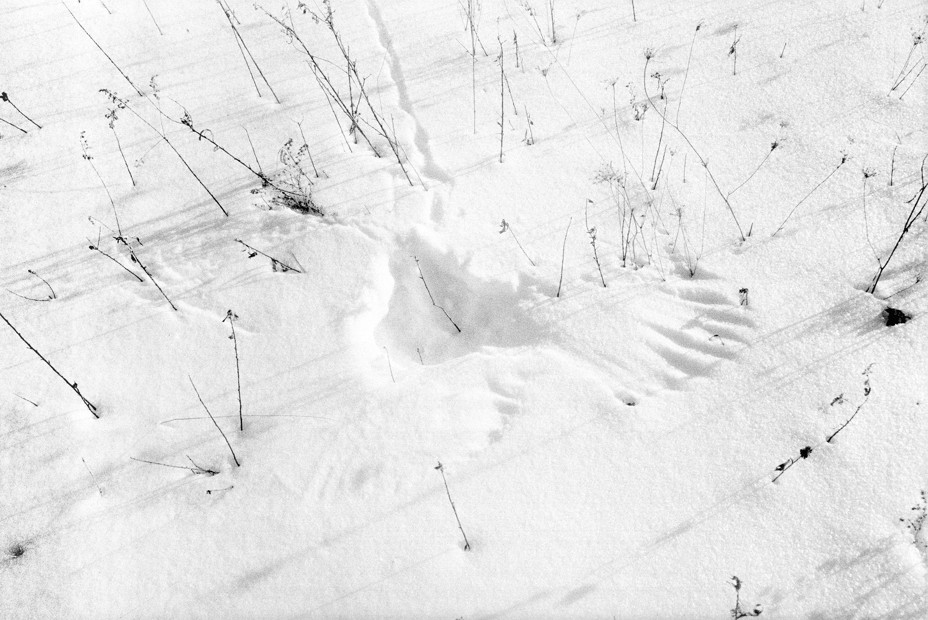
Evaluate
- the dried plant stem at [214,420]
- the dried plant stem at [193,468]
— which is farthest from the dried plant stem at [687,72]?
the dried plant stem at [193,468]

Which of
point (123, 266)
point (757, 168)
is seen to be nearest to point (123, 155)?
point (123, 266)

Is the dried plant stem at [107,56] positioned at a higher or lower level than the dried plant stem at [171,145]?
higher

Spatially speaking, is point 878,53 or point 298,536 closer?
point 298,536

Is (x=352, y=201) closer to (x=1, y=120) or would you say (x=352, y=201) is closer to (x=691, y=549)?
(x=691, y=549)

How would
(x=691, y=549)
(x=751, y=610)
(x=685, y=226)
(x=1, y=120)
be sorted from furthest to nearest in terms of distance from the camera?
(x=1, y=120) < (x=685, y=226) < (x=691, y=549) < (x=751, y=610)

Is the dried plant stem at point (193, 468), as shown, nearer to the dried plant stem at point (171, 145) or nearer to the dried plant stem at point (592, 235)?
the dried plant stem at point (171, 145)


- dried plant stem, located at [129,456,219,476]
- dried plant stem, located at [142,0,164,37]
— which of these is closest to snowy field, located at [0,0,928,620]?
dried plant stem, located at [129,456,219,476]

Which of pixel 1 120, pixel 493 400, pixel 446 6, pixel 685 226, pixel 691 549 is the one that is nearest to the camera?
pixel 691 549

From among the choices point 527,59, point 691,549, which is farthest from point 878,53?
point 691,549

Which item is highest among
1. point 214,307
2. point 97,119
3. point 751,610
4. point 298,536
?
point 97,119
